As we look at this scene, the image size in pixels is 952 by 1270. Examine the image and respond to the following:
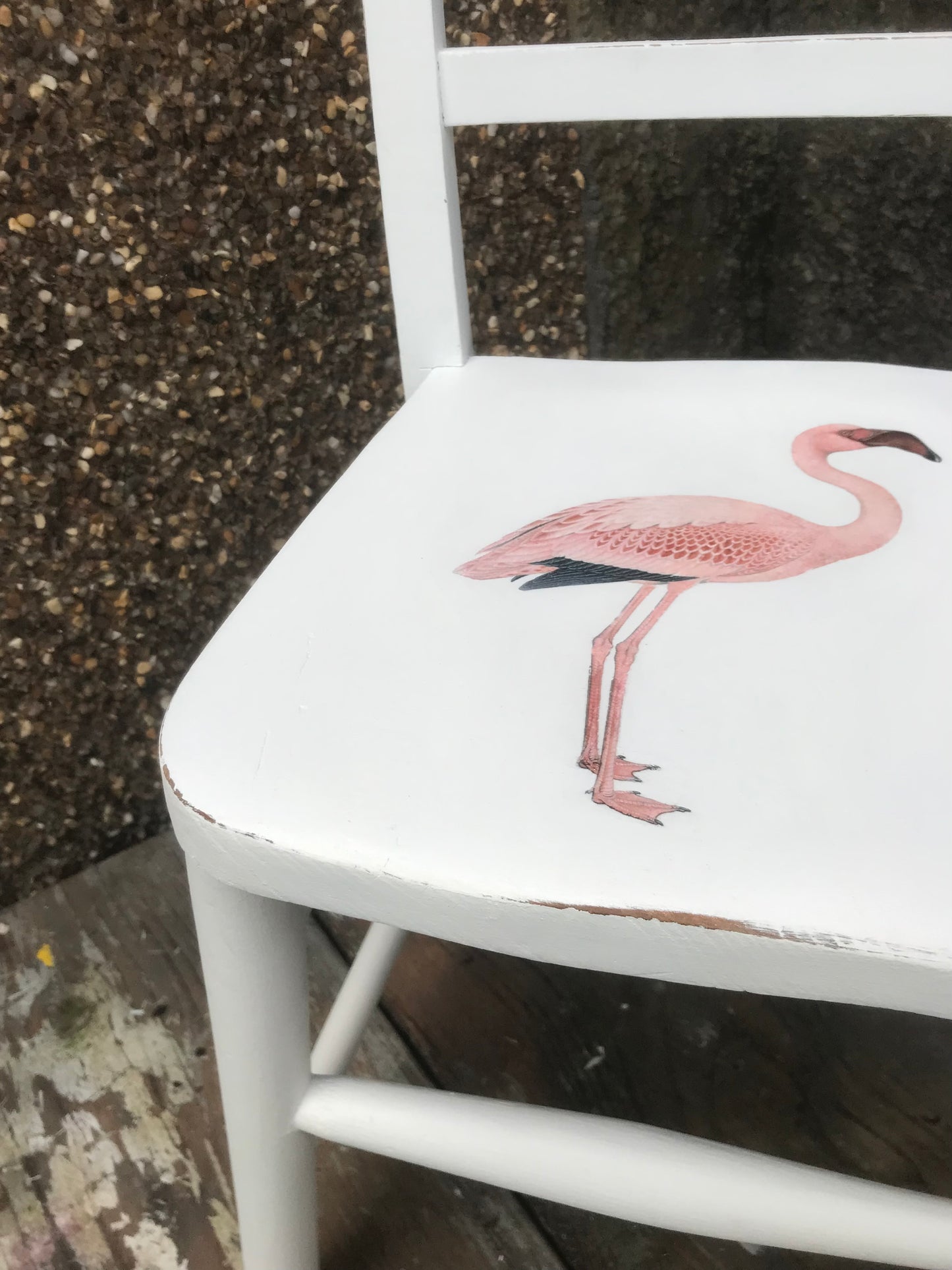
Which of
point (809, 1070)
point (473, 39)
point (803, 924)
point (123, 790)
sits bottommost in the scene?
point (809, 1070)

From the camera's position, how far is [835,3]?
0.69 m

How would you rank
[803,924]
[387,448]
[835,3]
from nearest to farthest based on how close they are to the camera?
[803,924]
[387,448]
[835,3]

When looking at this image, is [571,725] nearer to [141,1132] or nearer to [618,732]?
[618,732]

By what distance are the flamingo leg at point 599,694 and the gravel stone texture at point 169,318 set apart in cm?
40

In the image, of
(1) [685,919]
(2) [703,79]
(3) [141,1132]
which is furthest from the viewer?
(3) [141,1132]

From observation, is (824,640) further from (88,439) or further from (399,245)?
(88,439)

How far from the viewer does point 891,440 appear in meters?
0.43

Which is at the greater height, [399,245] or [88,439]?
[399,245]

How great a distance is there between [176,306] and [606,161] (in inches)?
13.8

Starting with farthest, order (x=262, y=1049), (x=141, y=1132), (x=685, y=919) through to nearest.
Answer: (x=141, y=1132) → (x=262, y=1049) → (x=685, y=919)

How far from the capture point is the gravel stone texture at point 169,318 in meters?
0.54

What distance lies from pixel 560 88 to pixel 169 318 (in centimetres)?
27

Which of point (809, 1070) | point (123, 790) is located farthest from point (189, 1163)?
point (809, 1070)

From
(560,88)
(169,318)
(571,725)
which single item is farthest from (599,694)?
(169,318)
